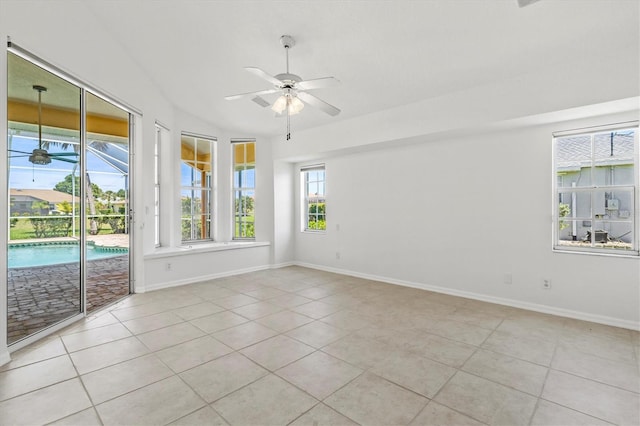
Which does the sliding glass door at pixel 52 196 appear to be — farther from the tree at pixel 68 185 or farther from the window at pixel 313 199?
the window at pixel 313 199

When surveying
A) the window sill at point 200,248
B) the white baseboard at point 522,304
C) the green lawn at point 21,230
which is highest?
the green lawn at point 21,230

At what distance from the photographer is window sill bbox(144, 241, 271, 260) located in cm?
468

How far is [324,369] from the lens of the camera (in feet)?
7.77

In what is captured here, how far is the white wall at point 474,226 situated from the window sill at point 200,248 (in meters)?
1.82

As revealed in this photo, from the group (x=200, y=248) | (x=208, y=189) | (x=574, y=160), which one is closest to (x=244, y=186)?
(x=208, y=189)

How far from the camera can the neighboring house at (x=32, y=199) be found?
2.78 m

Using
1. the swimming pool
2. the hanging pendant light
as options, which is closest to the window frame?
the swimming pool

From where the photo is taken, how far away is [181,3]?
8.70 ft

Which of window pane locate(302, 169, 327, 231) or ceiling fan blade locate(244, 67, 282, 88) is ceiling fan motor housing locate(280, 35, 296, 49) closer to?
ceiling fan blade locate(244, 67, 282, 88)

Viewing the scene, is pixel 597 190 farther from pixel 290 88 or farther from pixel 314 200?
pixel 314 200

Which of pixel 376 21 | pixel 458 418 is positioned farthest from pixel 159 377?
pixel 376 21

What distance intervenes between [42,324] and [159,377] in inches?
68.4

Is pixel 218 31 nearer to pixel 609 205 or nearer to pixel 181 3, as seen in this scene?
pixel 181 3

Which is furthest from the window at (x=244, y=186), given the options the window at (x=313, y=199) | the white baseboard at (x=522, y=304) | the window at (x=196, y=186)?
the white baseboard at (x=522, y=304)
